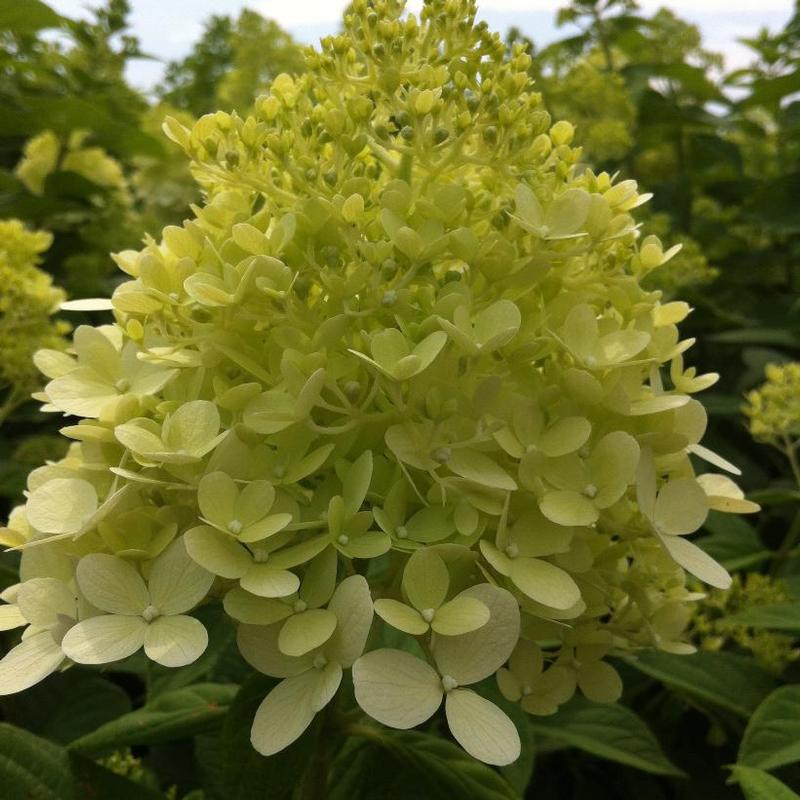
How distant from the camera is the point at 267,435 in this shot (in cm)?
71

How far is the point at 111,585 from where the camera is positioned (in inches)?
26.2

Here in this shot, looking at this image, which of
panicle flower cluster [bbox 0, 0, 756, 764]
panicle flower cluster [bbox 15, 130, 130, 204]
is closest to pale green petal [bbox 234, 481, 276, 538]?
panicle flower cluster [bbox 0, 0, 756, 764]

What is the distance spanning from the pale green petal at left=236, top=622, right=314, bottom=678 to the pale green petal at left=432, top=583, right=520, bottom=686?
0.32ft

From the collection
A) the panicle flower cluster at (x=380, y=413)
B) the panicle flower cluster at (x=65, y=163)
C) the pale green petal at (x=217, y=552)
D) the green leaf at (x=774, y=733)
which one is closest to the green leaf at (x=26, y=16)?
the panicle flower cluster at (x=65, y=163)

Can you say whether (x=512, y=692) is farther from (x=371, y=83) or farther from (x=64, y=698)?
(x=64, y=698)

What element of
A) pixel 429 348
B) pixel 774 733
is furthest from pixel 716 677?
pixel 429 348

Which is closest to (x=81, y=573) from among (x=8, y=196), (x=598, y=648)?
(x=598, y=648)

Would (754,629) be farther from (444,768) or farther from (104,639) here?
(104,639)

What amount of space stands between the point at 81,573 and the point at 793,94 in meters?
2.03

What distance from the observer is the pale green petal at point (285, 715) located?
2.04ft

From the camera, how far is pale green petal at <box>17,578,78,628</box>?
69 centimetres

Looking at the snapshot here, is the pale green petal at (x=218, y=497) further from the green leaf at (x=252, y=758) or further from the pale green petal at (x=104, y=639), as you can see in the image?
the green leaf at (x=252, y=758)

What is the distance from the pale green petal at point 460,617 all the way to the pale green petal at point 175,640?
159 mm

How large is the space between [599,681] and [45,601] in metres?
0.47
